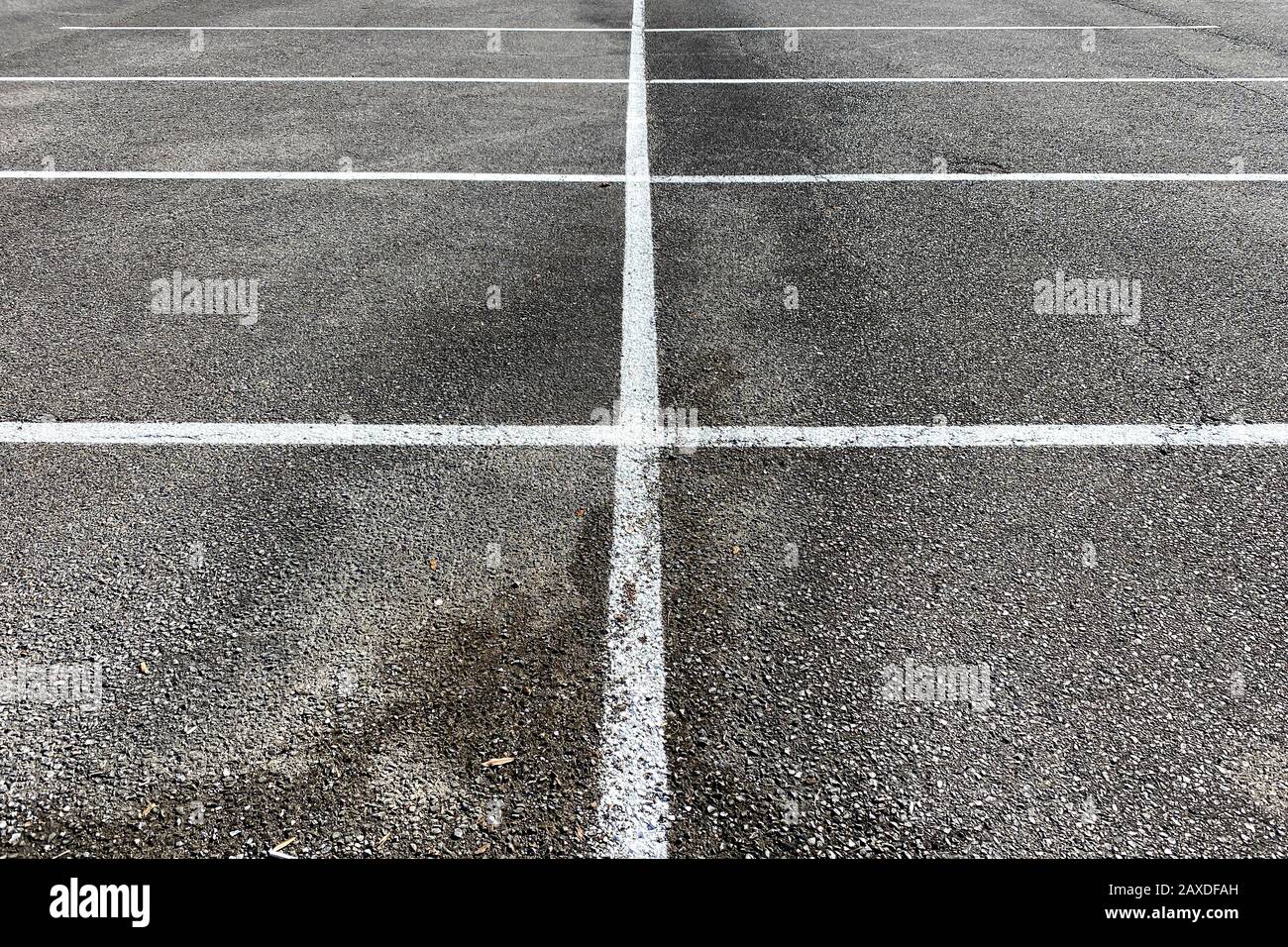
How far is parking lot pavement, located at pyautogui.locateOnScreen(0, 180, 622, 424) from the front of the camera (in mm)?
4602

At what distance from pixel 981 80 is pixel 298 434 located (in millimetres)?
8464

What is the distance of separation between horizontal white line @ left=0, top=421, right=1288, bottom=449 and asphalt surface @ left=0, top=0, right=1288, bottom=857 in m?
0.09

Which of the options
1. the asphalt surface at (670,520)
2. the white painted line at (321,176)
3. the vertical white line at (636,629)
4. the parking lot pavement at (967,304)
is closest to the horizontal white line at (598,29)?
the asphalt surface at (670,520)

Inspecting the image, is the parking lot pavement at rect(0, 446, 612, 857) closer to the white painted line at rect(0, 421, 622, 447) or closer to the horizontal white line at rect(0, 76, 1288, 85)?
the white painted line at rect(0, 421, 622, 447)

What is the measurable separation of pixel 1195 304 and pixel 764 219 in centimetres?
261

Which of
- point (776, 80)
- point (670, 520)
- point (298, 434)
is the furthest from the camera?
point (776, 80)

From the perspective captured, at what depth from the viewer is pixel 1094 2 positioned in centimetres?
1462

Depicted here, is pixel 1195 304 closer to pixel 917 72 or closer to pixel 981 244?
pixel 981 244

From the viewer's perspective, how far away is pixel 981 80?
10.1 metres

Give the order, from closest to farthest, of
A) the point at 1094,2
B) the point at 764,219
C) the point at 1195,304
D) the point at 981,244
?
the point at 1195,304 < the point at 981,244 < the point at 764,219 < the point at 1094,2

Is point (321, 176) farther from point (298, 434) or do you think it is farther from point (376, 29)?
point (376, 29)

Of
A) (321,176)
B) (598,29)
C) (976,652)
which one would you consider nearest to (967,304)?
(976,652)

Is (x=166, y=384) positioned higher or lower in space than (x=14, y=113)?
lower
